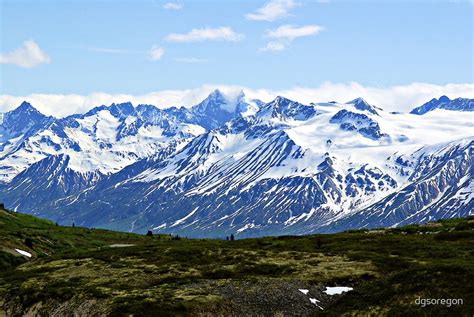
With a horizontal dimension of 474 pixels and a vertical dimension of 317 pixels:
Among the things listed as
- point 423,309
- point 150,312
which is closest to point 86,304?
point 150,312

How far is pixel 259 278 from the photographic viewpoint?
69.5m

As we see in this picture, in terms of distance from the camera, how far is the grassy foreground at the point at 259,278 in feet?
189

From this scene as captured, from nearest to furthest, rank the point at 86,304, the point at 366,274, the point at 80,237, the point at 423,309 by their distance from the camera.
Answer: the point at 423,309, the point at 86,304, the point at 366,274, the point at 80,237

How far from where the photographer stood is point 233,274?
73812 mm

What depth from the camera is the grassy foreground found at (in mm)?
57594

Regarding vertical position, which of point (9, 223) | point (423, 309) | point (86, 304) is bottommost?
point (423, 309)

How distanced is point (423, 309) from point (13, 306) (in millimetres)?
39569

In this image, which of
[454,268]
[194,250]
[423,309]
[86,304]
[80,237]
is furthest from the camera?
[80,237]

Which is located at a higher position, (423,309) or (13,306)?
(13,306)

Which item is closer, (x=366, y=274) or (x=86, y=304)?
(x=86, y=304)

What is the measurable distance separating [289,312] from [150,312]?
39.3ft

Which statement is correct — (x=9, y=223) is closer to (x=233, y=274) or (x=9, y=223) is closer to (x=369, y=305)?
(x=233, y=274)

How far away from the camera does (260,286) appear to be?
6644 cm

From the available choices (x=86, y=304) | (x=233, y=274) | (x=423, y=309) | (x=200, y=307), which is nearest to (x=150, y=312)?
(x=200, y=307)
